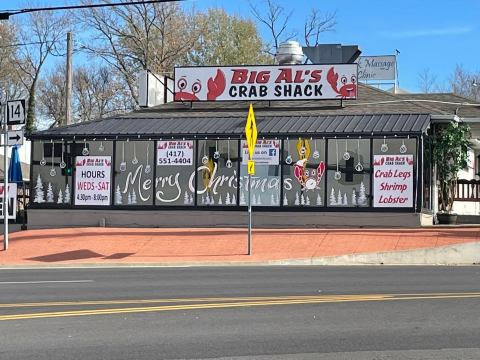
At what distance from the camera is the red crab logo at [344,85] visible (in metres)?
23.9

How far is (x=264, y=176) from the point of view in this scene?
872 inches

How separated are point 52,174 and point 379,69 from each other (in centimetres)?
2291

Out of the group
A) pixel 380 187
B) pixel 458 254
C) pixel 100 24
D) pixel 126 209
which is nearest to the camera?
pixel 458 254

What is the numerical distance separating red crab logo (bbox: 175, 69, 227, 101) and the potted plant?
8.24 metres

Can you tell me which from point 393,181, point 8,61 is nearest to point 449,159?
point 393,181

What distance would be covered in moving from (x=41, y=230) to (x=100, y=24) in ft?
77.3

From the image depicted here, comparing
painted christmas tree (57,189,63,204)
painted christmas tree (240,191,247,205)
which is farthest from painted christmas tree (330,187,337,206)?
painted christmas tree (57,189,63,204)

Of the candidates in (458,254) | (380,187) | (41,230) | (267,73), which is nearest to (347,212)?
(380,187)

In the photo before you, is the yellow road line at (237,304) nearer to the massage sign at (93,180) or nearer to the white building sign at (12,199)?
the massage sign at (93,180)

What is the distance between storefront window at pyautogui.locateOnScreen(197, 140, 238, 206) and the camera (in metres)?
22.3

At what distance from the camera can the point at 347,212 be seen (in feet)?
69.9

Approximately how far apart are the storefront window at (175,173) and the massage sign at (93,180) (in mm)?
1755

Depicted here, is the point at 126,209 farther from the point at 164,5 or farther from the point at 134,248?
the point at 164,5

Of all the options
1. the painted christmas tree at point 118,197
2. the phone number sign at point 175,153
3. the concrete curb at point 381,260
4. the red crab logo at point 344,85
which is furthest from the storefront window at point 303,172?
the painted christmas tree at point 118,197
